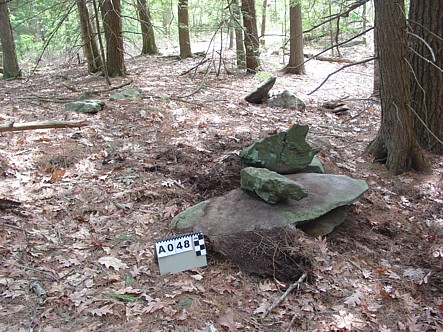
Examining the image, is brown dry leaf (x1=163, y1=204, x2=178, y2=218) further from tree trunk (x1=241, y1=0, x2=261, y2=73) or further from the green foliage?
tree trunk (x1=241, y1=0, x2=261, y2=73)

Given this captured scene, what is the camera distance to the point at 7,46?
11773mm

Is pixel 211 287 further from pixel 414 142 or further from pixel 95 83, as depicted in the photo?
pixel 95 83

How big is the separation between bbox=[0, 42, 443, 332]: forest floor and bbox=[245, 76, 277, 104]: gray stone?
185cm

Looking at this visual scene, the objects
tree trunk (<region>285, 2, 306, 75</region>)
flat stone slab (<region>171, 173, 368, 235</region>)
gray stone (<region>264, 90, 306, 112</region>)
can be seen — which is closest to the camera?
flat stone slab (<region>171, 173, 368, 235</region>)

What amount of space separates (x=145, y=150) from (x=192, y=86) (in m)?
4.95

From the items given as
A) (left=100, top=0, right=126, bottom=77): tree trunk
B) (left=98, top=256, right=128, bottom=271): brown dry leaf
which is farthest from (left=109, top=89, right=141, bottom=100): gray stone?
(left=98, top=256, right=128, bottom=271): brown dry leaf

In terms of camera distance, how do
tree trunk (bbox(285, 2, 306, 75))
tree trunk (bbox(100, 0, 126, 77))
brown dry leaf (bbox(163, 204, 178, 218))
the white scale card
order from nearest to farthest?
the white scale card
brown dry leaf (bbox(163, 204, 178, 218))
tree trunk (bbox(100, 0, 126, 77))
tree trunk (bbox(285, 2, 306, 75))

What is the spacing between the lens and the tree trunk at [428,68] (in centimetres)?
573

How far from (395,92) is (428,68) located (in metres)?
1.01

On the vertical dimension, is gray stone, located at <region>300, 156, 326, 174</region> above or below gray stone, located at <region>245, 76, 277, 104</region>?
below

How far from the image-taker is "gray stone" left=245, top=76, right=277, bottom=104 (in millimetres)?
9234

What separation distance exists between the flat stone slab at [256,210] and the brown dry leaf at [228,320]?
0.91 m

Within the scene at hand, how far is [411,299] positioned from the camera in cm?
340

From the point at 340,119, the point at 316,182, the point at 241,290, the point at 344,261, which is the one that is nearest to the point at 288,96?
the point at 340,119
